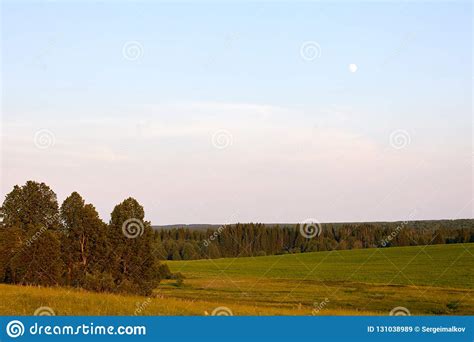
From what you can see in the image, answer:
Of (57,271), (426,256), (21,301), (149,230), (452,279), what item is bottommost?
(21,301)

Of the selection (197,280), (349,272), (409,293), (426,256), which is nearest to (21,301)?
(409,293)

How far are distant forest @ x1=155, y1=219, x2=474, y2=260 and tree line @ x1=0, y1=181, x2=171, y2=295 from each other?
7224 cm

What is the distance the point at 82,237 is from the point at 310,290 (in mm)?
28444

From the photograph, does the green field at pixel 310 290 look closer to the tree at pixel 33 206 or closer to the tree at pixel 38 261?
Result: the tree at pixel 38 261

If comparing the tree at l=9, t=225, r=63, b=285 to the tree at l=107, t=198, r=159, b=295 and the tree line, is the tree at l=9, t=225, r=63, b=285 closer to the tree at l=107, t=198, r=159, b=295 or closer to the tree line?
the tree line

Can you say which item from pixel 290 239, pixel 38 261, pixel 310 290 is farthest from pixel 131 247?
pixel 290 239

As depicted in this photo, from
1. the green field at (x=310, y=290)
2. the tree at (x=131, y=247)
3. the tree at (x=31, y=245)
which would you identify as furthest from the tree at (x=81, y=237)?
the green field at (x=310, y=290)

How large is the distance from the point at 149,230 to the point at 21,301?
1971 cm

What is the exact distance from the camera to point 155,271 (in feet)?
128

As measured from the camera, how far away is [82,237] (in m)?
37.8

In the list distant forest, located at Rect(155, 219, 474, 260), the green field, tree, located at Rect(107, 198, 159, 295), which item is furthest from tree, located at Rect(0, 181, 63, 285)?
distant forest, located at Rect(155, 219, 474, 260)

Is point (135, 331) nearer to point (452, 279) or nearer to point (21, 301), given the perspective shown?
point (21, 301)

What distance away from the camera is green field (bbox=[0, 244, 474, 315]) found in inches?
744

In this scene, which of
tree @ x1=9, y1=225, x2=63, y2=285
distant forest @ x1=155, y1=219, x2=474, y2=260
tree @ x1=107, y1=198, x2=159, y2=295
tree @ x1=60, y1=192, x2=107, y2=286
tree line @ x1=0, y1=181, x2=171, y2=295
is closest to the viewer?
tree @ x1=9, y1=225, x2=63, y2=285
